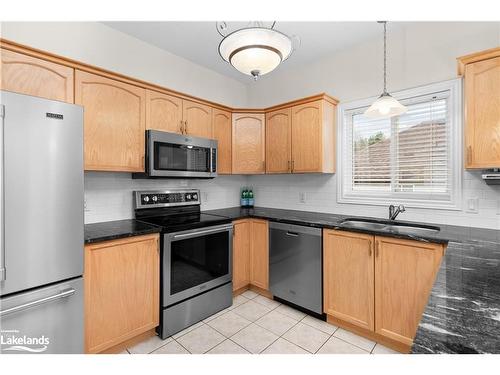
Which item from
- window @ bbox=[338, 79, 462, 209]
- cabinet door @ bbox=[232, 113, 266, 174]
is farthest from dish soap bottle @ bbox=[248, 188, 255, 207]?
window @ bbox=[338, 79, 462, 209]

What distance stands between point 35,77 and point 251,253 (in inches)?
92.3

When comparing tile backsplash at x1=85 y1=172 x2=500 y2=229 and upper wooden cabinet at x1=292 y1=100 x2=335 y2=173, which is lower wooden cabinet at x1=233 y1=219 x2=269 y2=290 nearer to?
tile backsplash at x1=85 y1=172 x2=500 y2=229

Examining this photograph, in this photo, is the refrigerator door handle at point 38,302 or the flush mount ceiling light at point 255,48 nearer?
the flush mount ceiling light at point 255,48

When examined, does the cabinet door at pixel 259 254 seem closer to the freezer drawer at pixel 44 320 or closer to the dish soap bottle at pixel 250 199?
the dish soap bottle at pixel 250 199

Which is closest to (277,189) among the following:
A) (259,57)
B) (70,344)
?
(259,57)

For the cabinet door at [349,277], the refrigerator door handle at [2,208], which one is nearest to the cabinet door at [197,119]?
the refrigerator door handle at [2,208]

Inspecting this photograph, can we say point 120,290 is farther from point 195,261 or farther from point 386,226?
point 386,226

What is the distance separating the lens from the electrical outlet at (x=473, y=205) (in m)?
2.04

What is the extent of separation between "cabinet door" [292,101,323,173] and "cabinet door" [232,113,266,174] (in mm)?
456

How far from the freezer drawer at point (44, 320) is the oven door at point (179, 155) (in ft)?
3.59

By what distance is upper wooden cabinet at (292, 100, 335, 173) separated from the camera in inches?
103

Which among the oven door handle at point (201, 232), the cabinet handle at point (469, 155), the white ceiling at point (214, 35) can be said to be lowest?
the oven door handle at point (201, 232)

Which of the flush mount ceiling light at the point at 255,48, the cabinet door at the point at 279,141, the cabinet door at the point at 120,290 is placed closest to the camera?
the flush mount ceiling light at the point at 255,48

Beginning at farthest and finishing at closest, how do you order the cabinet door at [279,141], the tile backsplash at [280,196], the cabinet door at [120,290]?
the cabinet door at [279,141] < the tile backsplash at [280,196] < the cabinet door at [120,290]
